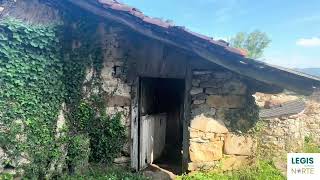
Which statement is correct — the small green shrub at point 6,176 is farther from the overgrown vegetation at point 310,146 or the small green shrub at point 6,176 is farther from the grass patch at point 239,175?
the overgrown vegetation at point 310,146

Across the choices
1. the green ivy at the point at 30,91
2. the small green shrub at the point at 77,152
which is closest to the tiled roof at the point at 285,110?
the small green shrub at the point at 77,152

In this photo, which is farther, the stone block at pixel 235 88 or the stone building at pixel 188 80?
the stone block at pixel 235 88

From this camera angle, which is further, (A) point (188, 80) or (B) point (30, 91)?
(A) point (188, 80)

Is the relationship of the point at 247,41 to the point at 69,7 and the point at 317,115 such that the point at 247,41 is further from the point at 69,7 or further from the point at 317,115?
the point at 69,7

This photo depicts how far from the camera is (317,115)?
39.3 ft

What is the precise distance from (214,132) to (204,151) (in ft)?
1.40

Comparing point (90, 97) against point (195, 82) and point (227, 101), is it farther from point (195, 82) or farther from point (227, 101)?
point (227, 101)

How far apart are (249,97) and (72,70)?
144 inches

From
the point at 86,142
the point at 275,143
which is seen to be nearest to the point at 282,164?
the point at 275,143

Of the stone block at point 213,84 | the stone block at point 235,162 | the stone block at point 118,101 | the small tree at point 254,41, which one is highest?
the small tree at point 254,41

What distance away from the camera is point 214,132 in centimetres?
644

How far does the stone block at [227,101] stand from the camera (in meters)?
6.37

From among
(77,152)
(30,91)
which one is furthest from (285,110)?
(30,91)

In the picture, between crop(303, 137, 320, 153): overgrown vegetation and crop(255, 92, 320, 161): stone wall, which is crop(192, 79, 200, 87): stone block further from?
crop(303, 137, 320, 153): overgrown vegetation
